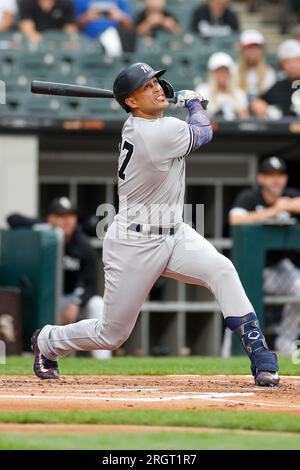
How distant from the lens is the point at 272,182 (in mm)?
10852

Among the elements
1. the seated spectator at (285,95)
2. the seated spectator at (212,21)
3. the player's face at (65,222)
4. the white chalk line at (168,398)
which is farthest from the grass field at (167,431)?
the seated spectator at (212,21)

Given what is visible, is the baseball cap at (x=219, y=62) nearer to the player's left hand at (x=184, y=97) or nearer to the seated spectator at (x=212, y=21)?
the seated spectator at (x=212, y=21)

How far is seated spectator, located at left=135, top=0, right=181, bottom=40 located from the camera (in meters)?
13.4

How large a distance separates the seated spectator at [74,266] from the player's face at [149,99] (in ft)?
16.4

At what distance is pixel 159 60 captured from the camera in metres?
12.7

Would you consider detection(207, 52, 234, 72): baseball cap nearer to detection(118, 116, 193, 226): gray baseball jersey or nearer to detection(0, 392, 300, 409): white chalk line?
detection(118, 116, 193, 226): gray baseball jersey

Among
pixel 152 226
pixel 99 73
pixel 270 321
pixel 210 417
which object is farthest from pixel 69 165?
pixel 210 417

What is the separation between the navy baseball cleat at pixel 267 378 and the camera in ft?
20.4

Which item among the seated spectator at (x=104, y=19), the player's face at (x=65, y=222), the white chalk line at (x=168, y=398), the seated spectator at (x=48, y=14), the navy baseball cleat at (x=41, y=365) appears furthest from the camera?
the seated spectator at (x=48, y=14)

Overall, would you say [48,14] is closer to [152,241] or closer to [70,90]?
[70,90]

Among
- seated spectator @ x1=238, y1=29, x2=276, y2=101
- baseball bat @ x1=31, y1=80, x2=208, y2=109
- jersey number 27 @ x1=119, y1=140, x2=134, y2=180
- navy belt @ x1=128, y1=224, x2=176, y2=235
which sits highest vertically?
seated spectator @ x1=238, y1=29, x2=276, y2=101

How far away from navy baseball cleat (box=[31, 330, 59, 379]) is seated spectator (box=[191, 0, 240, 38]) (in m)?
7.36

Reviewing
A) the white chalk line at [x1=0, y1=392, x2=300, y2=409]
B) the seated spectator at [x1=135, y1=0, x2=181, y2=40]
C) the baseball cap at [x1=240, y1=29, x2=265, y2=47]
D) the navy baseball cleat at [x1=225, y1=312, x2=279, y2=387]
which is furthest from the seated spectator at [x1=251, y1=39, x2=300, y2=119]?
the white chalk line at [x1=0, y1=392, x2=300, y2=409]
